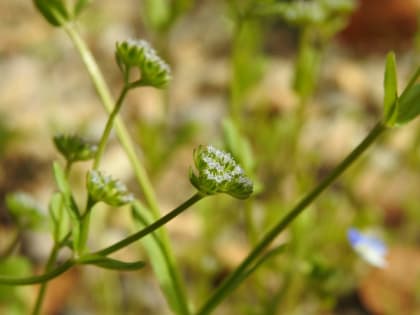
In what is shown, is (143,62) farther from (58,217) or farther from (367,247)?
(367,247)

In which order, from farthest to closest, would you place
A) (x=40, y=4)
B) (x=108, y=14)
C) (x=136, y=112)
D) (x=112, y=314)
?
1. (x=108, y=14)
2. (x=136, y=112)
3. (x=112, y=314)
4. (x=40, y=4)

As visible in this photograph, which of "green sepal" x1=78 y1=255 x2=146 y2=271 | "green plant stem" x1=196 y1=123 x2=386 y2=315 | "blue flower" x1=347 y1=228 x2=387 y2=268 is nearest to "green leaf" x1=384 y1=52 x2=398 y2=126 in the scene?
"green plant stem" x1=196 y1=123 x2=386 y2=315

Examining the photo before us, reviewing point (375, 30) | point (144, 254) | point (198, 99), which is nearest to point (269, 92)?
point (198, 99)

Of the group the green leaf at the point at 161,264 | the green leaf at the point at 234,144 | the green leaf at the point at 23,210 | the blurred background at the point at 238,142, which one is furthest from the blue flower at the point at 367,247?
the green leaf at the point at 23,210

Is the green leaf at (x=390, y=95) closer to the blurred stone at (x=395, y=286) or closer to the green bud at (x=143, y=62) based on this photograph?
the green bud at (x=143, y=62)

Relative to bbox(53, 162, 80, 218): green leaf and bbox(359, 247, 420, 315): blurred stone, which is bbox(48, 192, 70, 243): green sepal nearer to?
bbox(53, 162, 80, 218): green leaf

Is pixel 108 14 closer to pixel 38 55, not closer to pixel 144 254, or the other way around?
pixel 38 55
